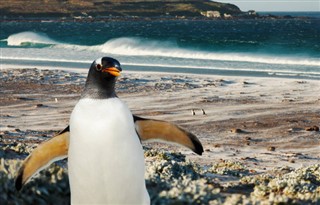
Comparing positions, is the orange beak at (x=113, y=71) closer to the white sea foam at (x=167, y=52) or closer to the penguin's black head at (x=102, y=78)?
the penguin's black head at (x=102, y=78)

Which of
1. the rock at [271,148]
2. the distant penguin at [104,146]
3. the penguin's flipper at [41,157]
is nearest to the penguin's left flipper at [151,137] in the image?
the penguin's flipper at [41,157]

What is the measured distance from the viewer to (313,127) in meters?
15.9

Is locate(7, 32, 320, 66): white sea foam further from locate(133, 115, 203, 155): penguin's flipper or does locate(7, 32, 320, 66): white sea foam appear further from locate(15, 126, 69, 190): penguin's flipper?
locate(15, 126, 69, 190): penguin's flipper

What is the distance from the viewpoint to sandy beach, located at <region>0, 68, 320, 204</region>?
22.2ft

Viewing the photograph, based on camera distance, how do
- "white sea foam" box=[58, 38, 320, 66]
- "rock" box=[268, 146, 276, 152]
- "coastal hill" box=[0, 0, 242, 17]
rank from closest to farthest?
1. "rock" box=[268, 146, 276, 152]
2. "white sea foam" box=[58, 38, 320, 66]
3. "coastal hill" box=[0, 0, 242, 17]

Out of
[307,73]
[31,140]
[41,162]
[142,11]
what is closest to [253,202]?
[41,162]

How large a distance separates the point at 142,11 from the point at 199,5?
22.3 m

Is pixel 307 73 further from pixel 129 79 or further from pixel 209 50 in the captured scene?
pixel 209 50

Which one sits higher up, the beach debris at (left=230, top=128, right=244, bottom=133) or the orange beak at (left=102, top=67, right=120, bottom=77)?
the orange beak at (left=102, top=67, right=120, bottom=77)

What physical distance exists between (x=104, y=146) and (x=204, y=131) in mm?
10265

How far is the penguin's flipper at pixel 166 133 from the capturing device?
220 inches

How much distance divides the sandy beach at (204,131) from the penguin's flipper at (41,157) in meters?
0.75

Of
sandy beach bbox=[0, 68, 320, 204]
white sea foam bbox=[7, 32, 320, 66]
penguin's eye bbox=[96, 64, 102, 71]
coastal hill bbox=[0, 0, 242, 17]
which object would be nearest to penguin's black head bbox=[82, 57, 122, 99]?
penguin's eye bbox=[96, 64, 102, 71]

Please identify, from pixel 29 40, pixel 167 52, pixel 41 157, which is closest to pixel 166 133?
pixel 41 157
